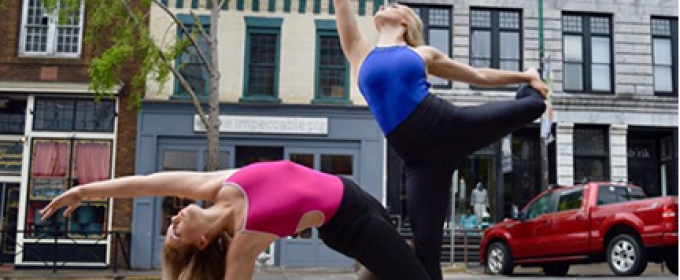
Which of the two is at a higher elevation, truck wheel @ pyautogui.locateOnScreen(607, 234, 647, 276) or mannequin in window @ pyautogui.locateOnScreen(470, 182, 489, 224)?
mannequin in window @ pyautogui.locateOnScreen(470, 182, 489, 224)

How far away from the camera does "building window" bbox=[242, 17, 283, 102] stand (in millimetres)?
18453

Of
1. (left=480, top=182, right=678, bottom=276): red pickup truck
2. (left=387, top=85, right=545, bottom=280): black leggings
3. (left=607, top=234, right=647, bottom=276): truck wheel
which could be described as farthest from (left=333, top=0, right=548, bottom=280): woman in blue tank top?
(left=607, top=234, right=647, bottom=276): truck wheel

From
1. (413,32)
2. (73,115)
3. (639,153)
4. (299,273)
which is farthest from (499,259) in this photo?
(413,32)

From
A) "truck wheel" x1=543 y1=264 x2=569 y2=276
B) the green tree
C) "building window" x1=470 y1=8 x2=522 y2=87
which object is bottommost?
"truck wheel" x1=543 y1=264 x2=569 y2=276

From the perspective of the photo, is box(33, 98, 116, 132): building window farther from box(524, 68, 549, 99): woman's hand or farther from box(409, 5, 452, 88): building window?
box(524, 68, 549, 99): woman's hand

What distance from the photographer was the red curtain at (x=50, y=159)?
1772cm

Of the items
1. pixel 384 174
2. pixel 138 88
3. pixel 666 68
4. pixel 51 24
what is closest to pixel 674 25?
pixel 666 68

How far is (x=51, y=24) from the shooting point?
1794cm

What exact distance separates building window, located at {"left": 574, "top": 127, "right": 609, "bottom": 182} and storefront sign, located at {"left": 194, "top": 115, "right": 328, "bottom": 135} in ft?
24.7

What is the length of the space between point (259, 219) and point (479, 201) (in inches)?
684

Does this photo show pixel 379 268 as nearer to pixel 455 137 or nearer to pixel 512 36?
pixel 455 137

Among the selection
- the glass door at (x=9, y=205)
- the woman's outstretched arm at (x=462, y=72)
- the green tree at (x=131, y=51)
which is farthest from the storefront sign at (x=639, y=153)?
the woman's outstretched arm at (x=462, y=72)

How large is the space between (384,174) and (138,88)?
6.36 metres

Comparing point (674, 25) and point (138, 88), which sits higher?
point (674, 25)
